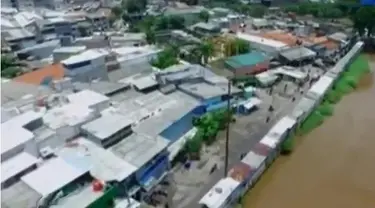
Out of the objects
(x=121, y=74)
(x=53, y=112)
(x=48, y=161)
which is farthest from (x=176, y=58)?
Answer: (x=48, y=161)

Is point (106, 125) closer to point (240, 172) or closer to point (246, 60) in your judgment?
point (240, 172)

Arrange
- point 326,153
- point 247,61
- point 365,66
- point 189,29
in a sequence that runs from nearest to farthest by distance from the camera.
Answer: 1. point 326,153
2. point 247,61
3. point 365,66
4. point 189,29

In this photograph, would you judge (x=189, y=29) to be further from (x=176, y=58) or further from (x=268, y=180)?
(x=268, y=180)

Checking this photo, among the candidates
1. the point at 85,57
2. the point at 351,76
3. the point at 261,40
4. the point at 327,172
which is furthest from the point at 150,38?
the point at 327,172

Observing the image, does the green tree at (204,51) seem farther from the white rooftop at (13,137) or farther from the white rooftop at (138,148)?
the white rooftop at (13,137)

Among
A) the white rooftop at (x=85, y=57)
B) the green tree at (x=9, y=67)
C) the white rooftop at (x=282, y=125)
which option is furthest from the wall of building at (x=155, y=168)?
the green tree at (x=9, y=67)

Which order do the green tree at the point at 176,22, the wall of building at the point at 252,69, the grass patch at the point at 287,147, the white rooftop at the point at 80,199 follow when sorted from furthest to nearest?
the green tree at the point at 176,22 → the wall of building at the point at 252,69 → the grass patch at the point at 287,147 → the white rooftop at the point at 80,199
